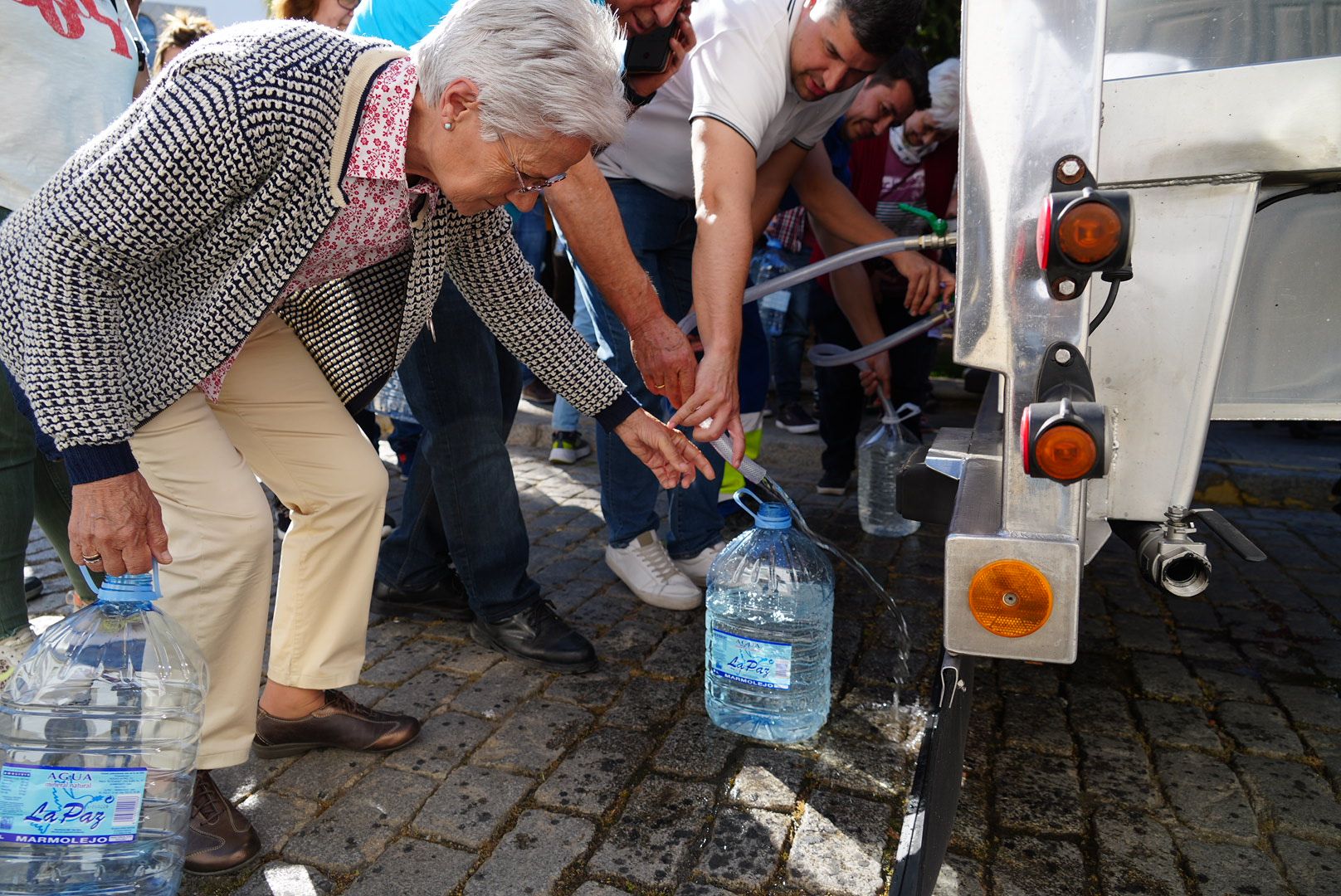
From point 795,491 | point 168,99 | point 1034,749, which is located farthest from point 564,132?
point 795,491

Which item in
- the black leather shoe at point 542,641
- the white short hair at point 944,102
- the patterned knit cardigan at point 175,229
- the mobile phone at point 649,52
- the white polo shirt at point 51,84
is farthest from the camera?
the white short hair at point 944,102

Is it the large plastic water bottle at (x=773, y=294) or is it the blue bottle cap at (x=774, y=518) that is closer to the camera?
the blue bottle cap at (x=774, y=518)

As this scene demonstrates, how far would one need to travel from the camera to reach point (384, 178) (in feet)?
5.98

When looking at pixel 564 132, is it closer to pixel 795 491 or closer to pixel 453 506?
pixel 453 506

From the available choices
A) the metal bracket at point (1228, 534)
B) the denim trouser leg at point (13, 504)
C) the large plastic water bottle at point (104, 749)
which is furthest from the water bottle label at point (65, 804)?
the metal bracket at point (1228, 534)

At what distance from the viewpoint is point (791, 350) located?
6.22 m

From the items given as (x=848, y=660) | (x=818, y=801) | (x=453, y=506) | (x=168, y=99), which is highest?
(x=168, y=99)

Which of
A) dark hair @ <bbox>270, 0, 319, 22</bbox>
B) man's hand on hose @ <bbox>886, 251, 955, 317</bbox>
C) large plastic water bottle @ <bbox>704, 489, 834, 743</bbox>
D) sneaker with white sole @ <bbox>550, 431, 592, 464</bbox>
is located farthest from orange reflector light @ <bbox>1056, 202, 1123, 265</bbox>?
sneaker with white sole @ <bbox>550, 431, 592, 464</bbox>

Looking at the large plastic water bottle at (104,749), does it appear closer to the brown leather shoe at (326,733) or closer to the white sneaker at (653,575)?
the brown leather shoe at (326,733)

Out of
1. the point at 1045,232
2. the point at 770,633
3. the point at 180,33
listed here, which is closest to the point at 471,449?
the point at 770,633

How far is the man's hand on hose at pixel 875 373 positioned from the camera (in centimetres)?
432

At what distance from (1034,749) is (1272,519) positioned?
292 cm

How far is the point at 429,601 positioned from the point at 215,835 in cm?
131

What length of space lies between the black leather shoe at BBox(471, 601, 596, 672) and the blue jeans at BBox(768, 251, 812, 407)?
347 centimetres
